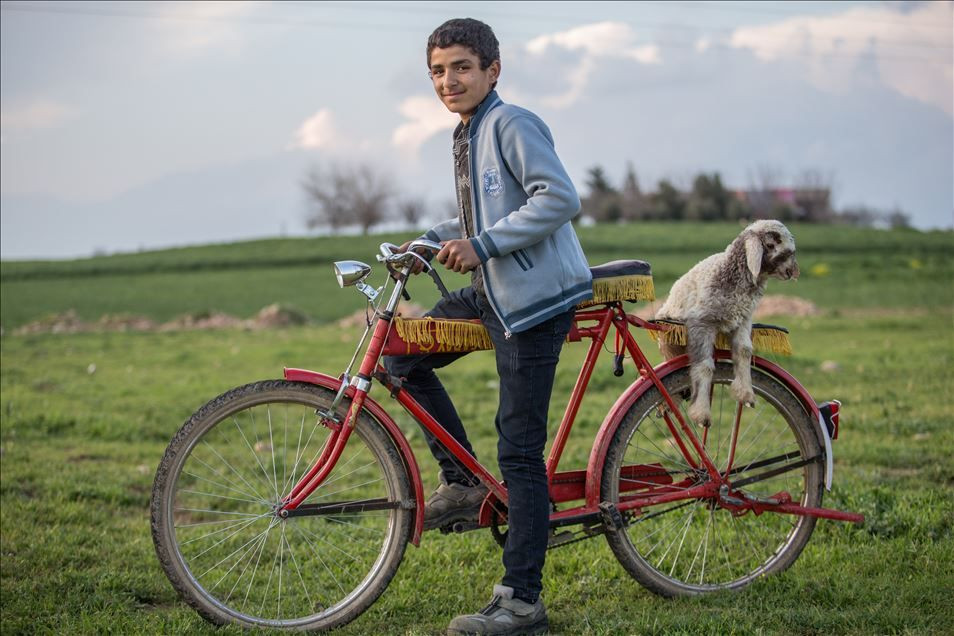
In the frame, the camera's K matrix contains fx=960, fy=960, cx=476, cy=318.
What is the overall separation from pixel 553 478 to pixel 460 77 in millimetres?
1686

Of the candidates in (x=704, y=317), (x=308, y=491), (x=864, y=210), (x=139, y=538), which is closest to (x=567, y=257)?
(x=704, y=317)

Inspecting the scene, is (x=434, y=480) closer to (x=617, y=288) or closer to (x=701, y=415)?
(x=701, y=415)

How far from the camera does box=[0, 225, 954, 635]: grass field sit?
3.94 meters

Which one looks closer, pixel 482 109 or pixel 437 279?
pixel 482 109

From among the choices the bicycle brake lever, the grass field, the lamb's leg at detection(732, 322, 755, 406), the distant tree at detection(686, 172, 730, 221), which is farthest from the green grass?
the lamb's leg at detection(732, 322, 755, 406)

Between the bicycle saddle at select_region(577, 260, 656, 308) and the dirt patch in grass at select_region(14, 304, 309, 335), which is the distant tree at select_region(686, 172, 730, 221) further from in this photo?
the bicycle saddle at select_region(577, 260, 656, 308)

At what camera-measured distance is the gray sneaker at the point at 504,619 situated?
369cm

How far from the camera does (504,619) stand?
3.71m

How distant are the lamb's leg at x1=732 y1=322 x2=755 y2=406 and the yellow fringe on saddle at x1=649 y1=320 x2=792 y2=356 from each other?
71 millimetres

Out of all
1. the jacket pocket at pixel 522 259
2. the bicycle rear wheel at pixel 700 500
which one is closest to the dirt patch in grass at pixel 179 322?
the bicycle rear wheel at pixel 700 500

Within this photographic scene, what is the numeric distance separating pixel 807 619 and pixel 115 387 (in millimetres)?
8878

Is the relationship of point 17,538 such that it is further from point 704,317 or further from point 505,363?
point 704,317

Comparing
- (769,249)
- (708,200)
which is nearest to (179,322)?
(769,249)

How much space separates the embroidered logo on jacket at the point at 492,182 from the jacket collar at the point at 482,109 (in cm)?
16
